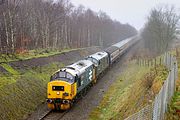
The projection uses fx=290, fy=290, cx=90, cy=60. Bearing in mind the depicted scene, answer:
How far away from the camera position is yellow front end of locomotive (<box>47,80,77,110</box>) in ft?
73.2

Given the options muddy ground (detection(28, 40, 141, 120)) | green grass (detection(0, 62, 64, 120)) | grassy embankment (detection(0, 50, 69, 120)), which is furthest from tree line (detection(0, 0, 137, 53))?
muddy ground (detection(28, 40, 141, 120))

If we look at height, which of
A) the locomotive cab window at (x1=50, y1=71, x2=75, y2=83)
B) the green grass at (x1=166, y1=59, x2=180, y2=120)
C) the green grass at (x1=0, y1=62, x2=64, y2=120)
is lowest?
the green grass at (x1=0, y1=62, x2=64, y2=120)

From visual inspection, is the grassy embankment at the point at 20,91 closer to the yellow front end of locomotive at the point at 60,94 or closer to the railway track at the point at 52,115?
the railway track at the point at 52,115

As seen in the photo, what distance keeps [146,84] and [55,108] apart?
24.2ft

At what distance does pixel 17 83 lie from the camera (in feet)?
78.2

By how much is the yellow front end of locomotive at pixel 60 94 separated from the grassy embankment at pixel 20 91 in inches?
70.6

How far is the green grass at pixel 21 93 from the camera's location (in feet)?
66.6

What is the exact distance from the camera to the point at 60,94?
73.8 feet

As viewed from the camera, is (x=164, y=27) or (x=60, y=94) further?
(x=164, y=27)

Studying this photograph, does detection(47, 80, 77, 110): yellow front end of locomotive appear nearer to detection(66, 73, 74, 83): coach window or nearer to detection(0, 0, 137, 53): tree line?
detection(66, 73, 74, 83): coach window

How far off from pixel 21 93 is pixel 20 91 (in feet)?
0.76

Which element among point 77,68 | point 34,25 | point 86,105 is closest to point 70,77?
point 77,68

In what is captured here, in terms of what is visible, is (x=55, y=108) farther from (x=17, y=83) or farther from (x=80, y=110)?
(x=17, y=83)

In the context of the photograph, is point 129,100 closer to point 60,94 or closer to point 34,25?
point 60,94
